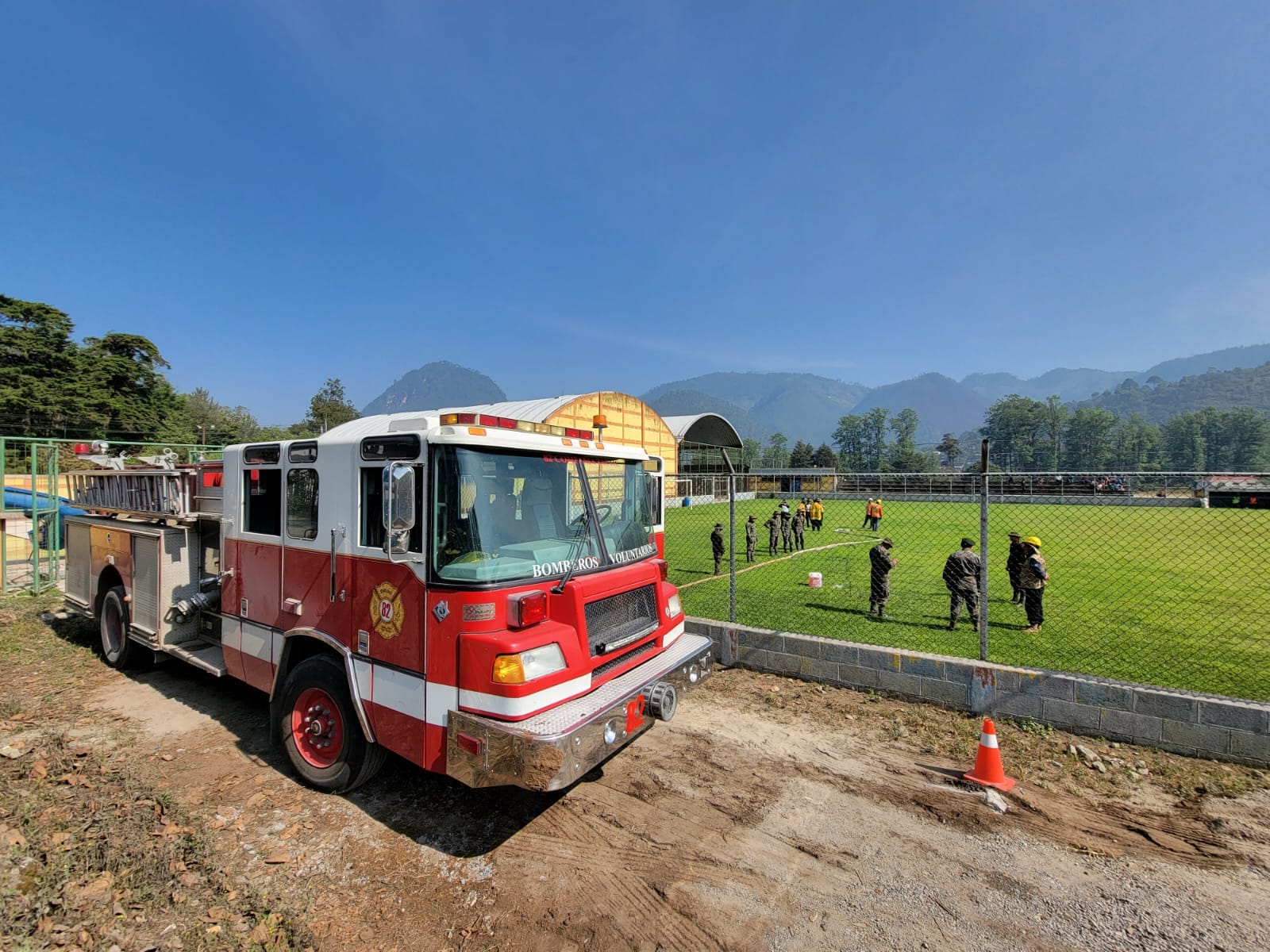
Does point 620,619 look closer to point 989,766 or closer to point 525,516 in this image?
point 525,516

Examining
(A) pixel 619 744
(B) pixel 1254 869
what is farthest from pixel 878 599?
(A) pixel 619 744

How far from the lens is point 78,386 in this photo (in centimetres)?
4769

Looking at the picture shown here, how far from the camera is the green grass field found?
695 centimetres

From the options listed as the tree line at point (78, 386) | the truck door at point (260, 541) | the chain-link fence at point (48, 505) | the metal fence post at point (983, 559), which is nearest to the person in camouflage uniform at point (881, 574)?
the metal fence post at point (983, 559)

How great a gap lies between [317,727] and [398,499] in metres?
2.39

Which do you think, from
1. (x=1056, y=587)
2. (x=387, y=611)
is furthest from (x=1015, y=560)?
(x=387, y=611)

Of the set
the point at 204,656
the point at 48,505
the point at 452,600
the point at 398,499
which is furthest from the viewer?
the point at 48,505

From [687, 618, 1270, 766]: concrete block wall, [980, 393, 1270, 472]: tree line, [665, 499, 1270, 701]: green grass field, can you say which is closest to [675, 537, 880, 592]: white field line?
[665, 499, 1270, 701]: green grass field

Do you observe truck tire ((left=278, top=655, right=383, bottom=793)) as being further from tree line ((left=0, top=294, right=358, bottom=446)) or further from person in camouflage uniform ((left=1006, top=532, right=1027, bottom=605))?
tree line ((left=0, top=294, right=358, bottom=446))

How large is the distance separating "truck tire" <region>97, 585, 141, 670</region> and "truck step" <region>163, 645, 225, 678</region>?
4.61 ft

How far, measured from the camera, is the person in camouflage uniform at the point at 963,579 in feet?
27.6

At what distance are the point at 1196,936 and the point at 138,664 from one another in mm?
10140

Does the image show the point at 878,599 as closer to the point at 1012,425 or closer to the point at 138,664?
the point at 138,664

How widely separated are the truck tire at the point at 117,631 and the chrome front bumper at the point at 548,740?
582 centimetres
